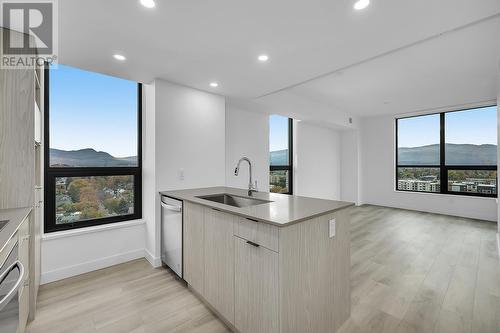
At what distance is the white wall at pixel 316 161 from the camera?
18.2ft

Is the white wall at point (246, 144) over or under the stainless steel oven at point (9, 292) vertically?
over

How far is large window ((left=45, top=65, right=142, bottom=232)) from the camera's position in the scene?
2.61m

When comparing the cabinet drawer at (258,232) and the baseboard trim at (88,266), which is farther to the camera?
the baseboard trim at (88,266)

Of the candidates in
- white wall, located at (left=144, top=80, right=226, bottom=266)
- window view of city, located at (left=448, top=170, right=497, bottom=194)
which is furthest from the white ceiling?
window view of city, located at (left=448, top=170, right=497, bottom=194)

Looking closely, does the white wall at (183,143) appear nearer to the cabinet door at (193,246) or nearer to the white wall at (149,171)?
the white wall at (149,171)

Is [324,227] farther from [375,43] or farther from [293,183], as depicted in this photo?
[293,183]

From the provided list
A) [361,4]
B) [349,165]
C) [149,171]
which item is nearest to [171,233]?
[149,171]

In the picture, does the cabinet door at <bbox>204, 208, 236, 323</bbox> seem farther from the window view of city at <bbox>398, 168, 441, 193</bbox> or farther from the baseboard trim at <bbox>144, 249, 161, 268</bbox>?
the window view of city at <bbox>398, 168, 441, 193</bbox>

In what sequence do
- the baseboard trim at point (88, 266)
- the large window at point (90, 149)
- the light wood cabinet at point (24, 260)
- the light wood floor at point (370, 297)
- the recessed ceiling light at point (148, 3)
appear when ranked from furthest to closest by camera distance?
the large window at point (90, 149) < the baseboard trim at point (88, 266) < the light wood floor at point (370, 297) < the recessed ceiling light at point (148, 3) < the light wood cabinet at point (24, 260)

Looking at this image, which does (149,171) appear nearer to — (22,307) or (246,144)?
(22,307)

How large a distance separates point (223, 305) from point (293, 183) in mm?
4062

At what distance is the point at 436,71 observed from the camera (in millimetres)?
3273

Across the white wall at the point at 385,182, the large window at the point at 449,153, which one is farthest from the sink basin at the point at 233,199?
the large window at the point at 449,153

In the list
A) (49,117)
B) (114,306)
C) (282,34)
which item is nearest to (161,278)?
(114,306)
